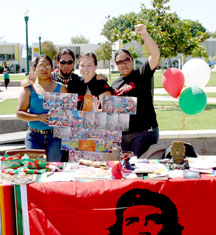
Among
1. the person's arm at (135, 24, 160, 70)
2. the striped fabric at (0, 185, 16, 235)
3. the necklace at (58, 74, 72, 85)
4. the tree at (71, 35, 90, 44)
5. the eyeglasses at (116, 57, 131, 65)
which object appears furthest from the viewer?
the tree at (71, 35, 90, 44)

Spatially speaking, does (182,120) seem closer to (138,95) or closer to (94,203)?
(138,95)

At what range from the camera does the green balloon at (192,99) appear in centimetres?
341

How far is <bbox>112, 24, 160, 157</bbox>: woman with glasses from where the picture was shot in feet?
12.5

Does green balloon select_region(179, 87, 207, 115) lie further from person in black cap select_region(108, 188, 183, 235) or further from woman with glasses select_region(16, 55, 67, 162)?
woman with glasses select_region(16, 55, 67, 162)

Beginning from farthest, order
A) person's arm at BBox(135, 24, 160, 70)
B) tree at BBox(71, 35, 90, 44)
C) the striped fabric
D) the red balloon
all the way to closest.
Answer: tree at BBox(71, 35, 90, 44), the red balloon, person's arm at BBox(135, 24, 160, 70), the striped fabric

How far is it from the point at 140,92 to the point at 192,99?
0.66 m

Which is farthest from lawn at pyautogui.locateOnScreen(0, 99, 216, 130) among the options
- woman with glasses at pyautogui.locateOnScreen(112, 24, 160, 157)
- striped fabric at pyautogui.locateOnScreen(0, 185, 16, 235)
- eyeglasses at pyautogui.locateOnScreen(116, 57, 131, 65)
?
striped fabric at pyautogui.locateOnScreen(0, 185, 16, 235)

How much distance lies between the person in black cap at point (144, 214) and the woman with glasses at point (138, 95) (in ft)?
3.58

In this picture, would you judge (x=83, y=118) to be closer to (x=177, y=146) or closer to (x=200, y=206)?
(x=177, y=146)

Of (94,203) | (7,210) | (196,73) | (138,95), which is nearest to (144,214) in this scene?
(94,203)

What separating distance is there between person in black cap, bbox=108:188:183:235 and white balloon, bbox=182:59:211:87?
1.43 metres

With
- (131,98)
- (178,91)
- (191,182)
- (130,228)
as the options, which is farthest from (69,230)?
(178,91)

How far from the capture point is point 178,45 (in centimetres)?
1241

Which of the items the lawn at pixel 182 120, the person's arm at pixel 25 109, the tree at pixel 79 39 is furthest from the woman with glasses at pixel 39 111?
the tree at pixel 79 39
